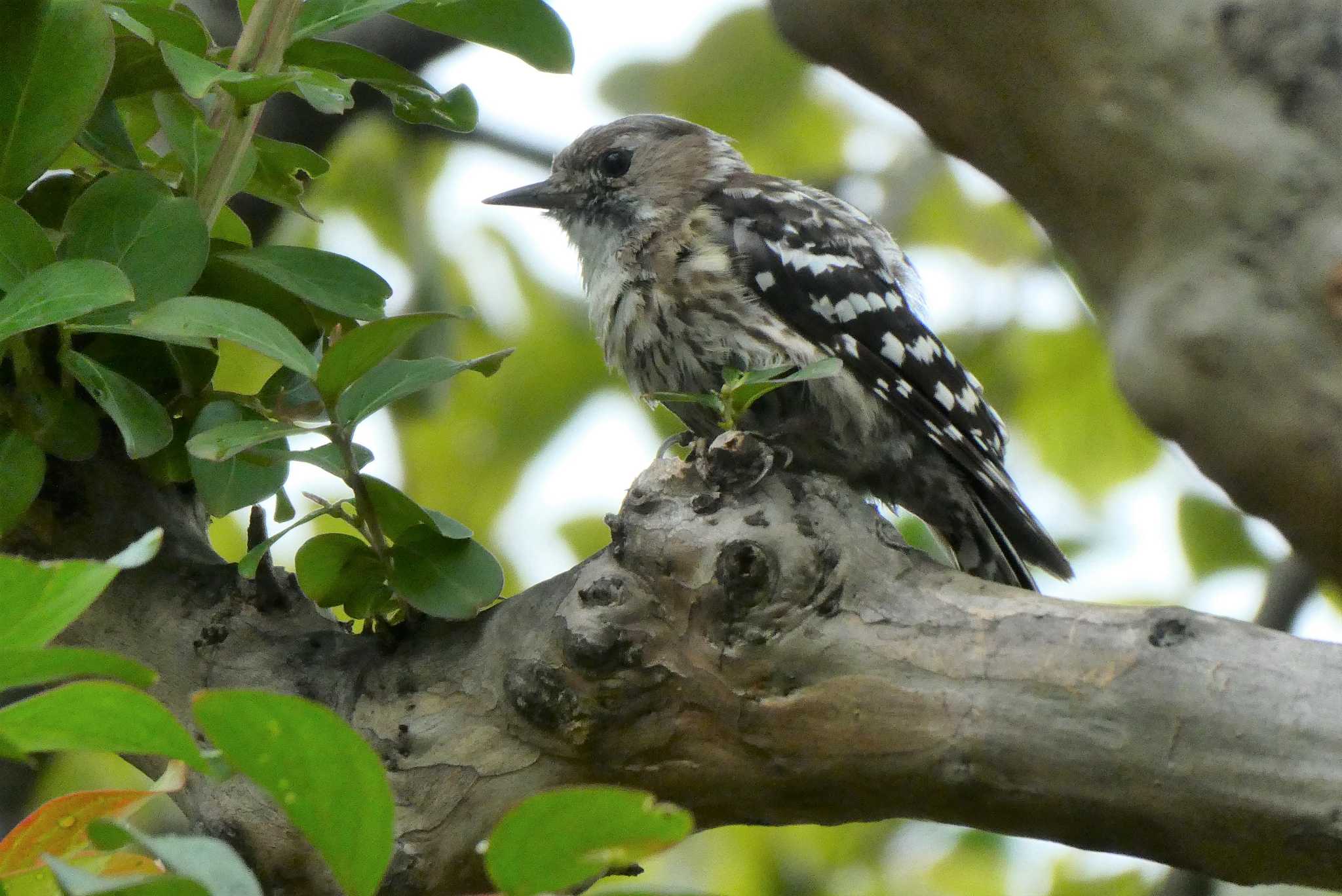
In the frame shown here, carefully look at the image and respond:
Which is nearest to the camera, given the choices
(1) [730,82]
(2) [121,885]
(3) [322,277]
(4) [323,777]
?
(2) [121,885]

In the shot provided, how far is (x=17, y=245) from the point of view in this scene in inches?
55.5

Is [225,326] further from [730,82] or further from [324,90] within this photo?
[730,82]

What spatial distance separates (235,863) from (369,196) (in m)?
3.52

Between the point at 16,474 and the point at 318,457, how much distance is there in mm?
335

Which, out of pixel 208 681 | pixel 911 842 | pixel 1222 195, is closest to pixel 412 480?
pixel 911 842

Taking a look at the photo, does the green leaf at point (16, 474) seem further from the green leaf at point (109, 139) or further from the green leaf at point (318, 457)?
the green leaf at point (109, 139)

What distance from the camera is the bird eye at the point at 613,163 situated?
Result: 129 inches

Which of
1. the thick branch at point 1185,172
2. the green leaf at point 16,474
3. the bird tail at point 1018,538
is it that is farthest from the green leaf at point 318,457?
the bird tail at point 1018,538

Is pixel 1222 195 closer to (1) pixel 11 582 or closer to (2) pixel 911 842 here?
(1) pixel 11 582

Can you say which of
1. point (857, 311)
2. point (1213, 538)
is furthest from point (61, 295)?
point (1213, 538)

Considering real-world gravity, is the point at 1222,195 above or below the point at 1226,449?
above

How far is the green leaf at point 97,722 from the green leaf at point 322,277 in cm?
84

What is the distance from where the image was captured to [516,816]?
747 millimetres

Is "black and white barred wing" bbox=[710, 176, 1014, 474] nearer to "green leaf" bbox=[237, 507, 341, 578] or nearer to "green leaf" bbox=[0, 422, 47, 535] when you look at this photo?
"green leaf" bbox=[237, 507, 341, 578]
